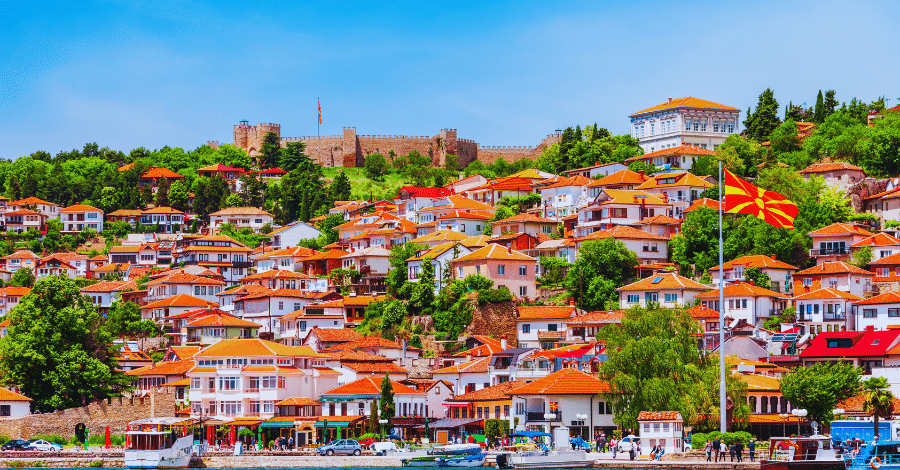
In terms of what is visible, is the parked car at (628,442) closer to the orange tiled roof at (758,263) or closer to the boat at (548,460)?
the boat at (548,460)

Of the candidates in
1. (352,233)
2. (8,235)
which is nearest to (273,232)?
(352,233)

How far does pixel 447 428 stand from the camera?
219 feet

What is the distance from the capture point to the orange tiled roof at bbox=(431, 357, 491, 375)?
72125mm

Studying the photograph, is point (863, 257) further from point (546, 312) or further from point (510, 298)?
point (510, 298)

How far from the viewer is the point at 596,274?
3187 inches

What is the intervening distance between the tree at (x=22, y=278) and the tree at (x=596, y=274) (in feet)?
158

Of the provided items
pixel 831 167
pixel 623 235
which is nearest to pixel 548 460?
pixel 623 235

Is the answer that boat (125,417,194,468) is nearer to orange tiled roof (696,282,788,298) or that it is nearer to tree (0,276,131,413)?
tree (0,276,131,413)

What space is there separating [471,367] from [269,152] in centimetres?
8348

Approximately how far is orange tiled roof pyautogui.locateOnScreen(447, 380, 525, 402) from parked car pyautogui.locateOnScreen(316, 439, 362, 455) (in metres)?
8.83

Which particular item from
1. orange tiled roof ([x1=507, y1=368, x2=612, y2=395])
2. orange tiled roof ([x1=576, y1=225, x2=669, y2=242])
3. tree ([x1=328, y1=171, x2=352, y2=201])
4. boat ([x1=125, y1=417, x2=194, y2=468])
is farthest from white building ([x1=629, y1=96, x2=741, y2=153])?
boat ([x1=125, y1=417, x2=194, y2=468])

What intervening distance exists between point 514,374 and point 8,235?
7104 centimetres

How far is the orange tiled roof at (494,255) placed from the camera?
3241 inches

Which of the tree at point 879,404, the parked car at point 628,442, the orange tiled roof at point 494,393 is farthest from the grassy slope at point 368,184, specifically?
the tree at point 879,404
